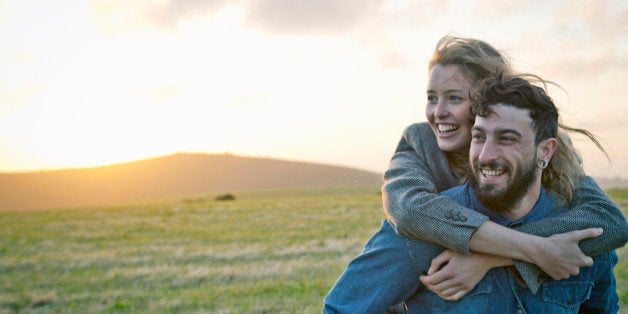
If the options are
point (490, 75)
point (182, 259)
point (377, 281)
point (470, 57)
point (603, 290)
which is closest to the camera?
point (377, 281)

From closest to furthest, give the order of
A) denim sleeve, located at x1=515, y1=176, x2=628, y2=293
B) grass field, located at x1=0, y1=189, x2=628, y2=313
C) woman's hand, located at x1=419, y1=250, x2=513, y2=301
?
1. woman's hand, located at x1=419, y1=250, x2=513, y2=301
2. denim sleeve, located at x1=515, y1=176, x2=628, y2=293
3. grass field, located at x1=0, y1=189, x2=628, y2=313

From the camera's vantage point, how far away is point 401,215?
2.64 m


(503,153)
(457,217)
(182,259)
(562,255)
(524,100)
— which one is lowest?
(182,259)

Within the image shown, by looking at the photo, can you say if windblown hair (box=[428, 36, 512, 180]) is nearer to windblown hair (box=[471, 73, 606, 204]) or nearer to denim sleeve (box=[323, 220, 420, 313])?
windblown hair (box=[471, 73, 606, 204])

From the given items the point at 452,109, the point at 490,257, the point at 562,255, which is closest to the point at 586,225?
the point at 562,255

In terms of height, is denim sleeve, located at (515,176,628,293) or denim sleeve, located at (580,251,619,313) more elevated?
denim sleeve, located at (515,176,628,293)

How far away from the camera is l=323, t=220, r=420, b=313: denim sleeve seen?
2.55 metres

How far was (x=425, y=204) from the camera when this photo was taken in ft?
8.80

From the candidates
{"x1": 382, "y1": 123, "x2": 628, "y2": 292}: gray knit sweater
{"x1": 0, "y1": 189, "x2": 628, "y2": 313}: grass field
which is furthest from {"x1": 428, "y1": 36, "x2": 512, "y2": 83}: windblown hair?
{"x1": 0, "y1": 189, "x2": 628, "y2": 313}: grass field

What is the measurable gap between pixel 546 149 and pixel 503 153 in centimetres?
26

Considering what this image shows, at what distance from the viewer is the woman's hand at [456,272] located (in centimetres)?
253

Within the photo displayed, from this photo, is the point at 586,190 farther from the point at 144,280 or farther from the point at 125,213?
the point at 125,213

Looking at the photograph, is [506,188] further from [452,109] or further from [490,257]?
[452,109]

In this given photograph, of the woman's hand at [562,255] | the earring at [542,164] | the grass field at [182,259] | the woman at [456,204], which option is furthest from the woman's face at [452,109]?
the grass field at [182,259]
